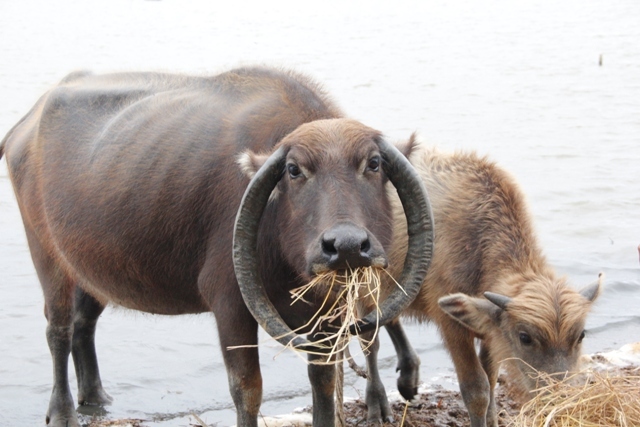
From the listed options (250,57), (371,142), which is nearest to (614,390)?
(371,142)

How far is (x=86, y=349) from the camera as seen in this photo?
7539 mm

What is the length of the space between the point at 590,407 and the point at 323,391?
1.67 m

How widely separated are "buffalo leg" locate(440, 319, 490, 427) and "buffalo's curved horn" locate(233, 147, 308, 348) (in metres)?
1.84

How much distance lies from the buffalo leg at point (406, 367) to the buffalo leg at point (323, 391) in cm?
164

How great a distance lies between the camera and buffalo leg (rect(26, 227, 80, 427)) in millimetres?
6867

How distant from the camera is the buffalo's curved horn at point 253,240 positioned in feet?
15.8

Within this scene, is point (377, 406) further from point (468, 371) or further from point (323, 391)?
point (323, 391)

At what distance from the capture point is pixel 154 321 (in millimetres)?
9758

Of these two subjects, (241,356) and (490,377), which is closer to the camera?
(241,356)

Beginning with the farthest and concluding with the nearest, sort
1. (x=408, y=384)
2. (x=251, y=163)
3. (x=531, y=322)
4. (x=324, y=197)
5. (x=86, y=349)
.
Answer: (x=86, y=349) < (x=408, y=384) < (x=531, y=322) < (x=251, y=163) < (x=324, y=197)

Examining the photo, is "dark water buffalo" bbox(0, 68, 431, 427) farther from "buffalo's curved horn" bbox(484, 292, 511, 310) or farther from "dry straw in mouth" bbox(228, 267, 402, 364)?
"buffalo's curved horn" bbox(484, 292, 511, 310)

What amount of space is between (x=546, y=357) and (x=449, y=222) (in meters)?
1.28

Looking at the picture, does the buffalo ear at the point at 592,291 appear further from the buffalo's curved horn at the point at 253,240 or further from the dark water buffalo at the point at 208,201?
the buffalo's curved horn at the point at 253,240

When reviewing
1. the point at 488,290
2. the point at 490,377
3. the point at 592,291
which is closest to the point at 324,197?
the point at 488,290
